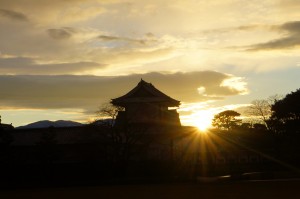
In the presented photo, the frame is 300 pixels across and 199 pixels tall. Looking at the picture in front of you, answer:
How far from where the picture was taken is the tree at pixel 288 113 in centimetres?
3716

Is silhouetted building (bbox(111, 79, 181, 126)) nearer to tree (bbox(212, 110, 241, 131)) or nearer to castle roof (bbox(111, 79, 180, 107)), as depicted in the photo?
castle roof (bbox(111, 79, 180, 107))

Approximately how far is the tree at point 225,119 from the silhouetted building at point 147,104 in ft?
98.1

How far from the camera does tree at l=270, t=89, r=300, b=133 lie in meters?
37.2

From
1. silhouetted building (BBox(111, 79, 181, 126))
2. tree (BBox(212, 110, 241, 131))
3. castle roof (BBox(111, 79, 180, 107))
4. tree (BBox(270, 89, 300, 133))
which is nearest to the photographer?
tree (BBox(270, 89, 300, 133))

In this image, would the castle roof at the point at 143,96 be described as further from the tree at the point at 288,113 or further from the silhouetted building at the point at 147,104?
the tree at the point at 288,113

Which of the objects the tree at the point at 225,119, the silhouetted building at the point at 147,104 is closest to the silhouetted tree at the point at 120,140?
the silhouetted building at the point at 147,104

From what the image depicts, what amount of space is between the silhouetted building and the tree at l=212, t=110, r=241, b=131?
2989 cm

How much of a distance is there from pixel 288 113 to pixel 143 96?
13.2 m

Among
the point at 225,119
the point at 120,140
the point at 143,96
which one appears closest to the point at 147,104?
the point at 143,96

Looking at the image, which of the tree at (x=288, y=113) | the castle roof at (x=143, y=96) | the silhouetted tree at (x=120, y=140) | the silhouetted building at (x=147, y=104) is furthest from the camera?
the castle roof at (x=143, y=96)

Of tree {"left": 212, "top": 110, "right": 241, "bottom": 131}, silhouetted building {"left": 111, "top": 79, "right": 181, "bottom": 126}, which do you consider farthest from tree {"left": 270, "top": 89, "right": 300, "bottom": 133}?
tree {"left": 212, "top": 110, "right": 241, "bottom": 131}

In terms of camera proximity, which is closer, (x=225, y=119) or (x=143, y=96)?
(x=143, y=96)

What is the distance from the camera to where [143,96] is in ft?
129

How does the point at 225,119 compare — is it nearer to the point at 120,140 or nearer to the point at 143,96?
the point at 143,96
